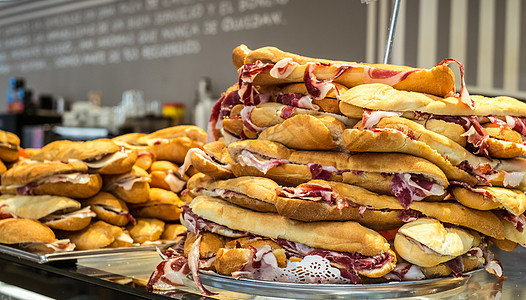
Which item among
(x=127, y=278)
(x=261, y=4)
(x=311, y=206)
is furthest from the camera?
(x=261, y=4)

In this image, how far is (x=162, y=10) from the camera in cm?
636

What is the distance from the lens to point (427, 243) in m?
0.84

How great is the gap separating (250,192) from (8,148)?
956mm

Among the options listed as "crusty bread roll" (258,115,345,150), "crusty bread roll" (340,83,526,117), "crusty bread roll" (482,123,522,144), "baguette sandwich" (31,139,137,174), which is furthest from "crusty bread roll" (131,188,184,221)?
"crusty bread roll" (482,123,522,144)

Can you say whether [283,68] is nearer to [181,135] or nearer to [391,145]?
[391,145]

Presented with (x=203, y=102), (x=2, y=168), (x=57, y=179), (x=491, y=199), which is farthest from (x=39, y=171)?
(x=203, y=102)

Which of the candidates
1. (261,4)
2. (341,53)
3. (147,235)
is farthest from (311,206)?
(261,4)

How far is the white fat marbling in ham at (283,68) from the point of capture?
98 centimetres

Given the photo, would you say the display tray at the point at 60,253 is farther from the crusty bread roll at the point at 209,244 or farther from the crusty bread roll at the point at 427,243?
the crusty bread roll at the point at 427,243

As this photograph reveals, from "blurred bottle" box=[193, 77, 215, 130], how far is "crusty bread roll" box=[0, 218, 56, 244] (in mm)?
4012

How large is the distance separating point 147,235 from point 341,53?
11.8 ft

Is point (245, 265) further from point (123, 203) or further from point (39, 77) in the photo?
point (39, 77)

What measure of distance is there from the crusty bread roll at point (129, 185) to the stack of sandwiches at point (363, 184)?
45cm

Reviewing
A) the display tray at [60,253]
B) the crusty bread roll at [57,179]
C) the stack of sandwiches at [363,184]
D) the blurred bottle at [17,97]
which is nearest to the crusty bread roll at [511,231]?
the stack of sandwiches at [363,184]
